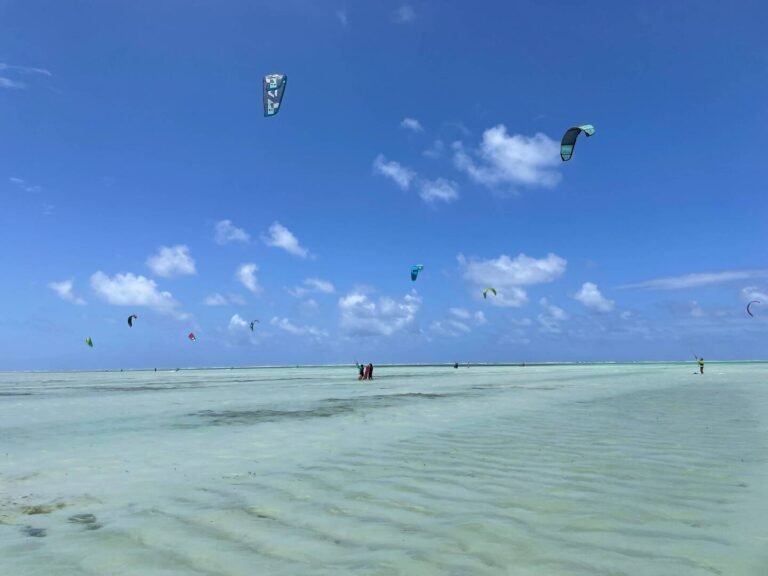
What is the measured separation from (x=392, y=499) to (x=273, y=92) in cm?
2786

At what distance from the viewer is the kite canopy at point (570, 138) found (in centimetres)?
2883

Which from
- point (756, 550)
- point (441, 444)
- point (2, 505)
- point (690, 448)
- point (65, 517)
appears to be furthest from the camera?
point (441, 444)

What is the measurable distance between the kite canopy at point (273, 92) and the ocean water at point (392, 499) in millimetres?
19214

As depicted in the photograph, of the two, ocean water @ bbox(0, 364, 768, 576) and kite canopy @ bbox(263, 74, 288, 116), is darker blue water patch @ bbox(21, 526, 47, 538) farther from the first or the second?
kite canopy @ bbox(263, 74, 288, 116)

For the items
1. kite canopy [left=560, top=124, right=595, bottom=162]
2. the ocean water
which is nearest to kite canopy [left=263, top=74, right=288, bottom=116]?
kite canopy [left=560, top=124, right=595, bottom=162]

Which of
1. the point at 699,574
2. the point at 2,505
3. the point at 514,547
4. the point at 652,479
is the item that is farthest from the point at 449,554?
the point at 2,505

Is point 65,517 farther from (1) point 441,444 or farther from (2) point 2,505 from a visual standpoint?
A: (1) point 441,444

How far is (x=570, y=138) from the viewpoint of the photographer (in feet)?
97.2

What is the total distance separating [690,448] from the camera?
11000mm

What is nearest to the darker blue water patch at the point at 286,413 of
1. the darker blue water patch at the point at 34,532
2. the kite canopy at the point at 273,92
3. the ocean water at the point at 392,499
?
the ocean water at the point at 392,499

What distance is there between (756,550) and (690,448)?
632 centimetres

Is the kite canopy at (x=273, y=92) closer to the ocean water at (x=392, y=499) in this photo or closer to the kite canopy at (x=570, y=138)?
A: the kite canopy at (x=570, y=138)

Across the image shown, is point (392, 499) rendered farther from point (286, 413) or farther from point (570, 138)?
point (570, 138)

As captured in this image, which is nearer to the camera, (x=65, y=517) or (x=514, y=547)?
(x=514, y=547)
